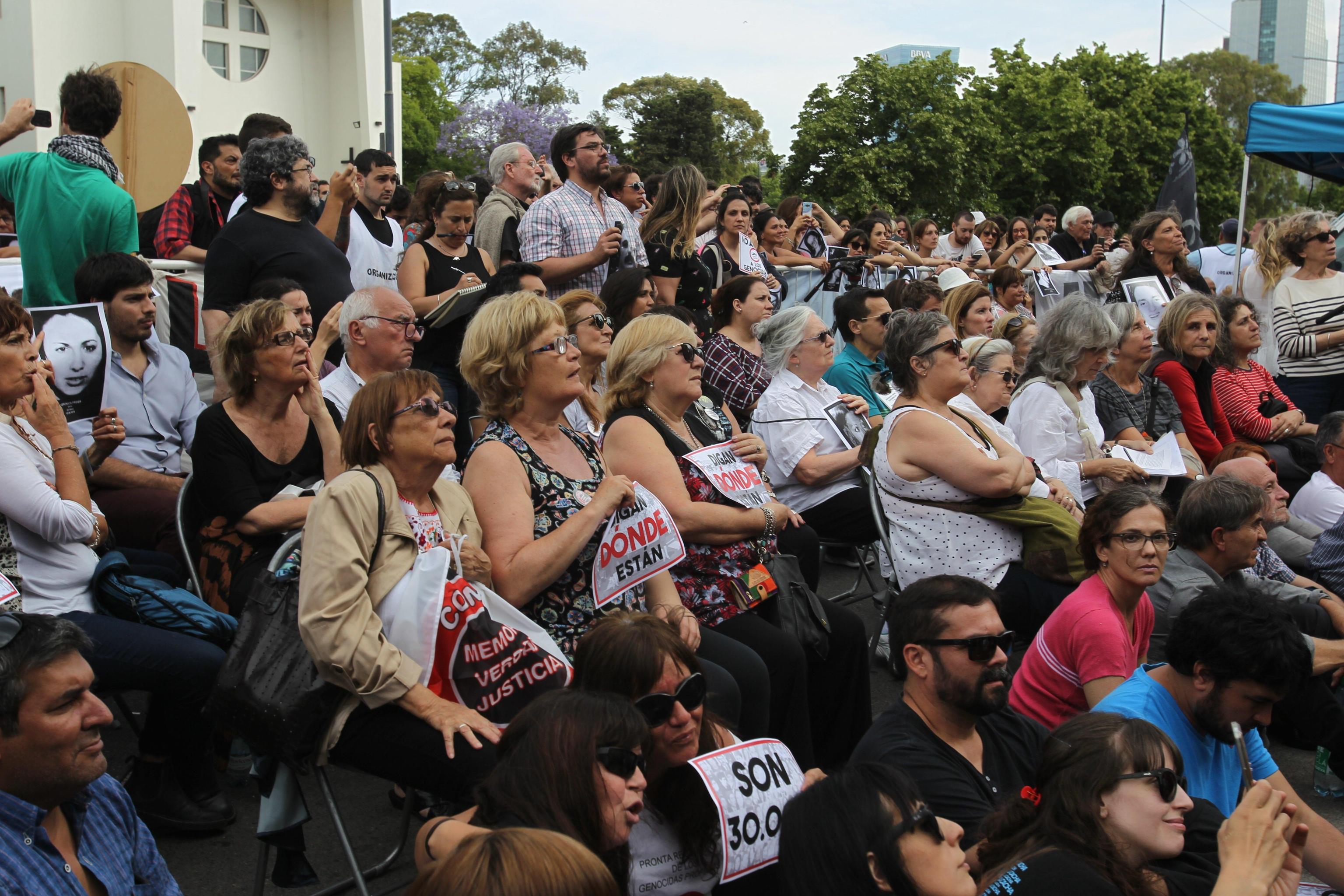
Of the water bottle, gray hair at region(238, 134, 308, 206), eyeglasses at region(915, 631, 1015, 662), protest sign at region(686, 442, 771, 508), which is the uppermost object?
gray hair at region(238, 134, 308, 206)

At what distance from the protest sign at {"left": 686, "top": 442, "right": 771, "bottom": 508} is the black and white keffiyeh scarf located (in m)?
3.39

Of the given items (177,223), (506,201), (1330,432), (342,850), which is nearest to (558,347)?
(342,850)

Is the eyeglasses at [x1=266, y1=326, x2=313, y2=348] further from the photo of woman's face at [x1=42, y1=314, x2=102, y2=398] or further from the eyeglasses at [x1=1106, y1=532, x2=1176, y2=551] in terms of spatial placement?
the eyeglasses at [x1=1106, y1=532, x2=1176, y2=551]

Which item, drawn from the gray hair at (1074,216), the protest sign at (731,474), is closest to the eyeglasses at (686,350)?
the protest sign at (731,474)

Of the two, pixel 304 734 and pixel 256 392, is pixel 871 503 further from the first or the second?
pixel 304 734

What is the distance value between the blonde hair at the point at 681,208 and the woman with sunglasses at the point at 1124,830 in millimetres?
5173

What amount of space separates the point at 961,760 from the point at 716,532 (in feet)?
4.43

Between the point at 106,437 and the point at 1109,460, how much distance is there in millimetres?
4615

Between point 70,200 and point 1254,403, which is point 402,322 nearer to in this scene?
point 70,200

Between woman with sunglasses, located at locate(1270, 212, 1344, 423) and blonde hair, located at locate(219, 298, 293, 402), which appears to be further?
woman with sunglasses, located at locate(1270, 212, 1344, 423)

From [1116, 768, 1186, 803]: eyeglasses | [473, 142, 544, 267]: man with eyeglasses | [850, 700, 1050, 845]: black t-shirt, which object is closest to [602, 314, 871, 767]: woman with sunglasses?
[850, 700, 1050, 845]: black t-shirt

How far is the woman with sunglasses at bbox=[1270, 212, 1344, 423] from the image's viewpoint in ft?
26.7

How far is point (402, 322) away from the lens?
4914 millimetres

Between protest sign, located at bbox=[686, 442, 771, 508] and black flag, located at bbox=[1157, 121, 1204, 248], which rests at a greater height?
black flag, located at bbox=[1157, 121, 1204, 248]
